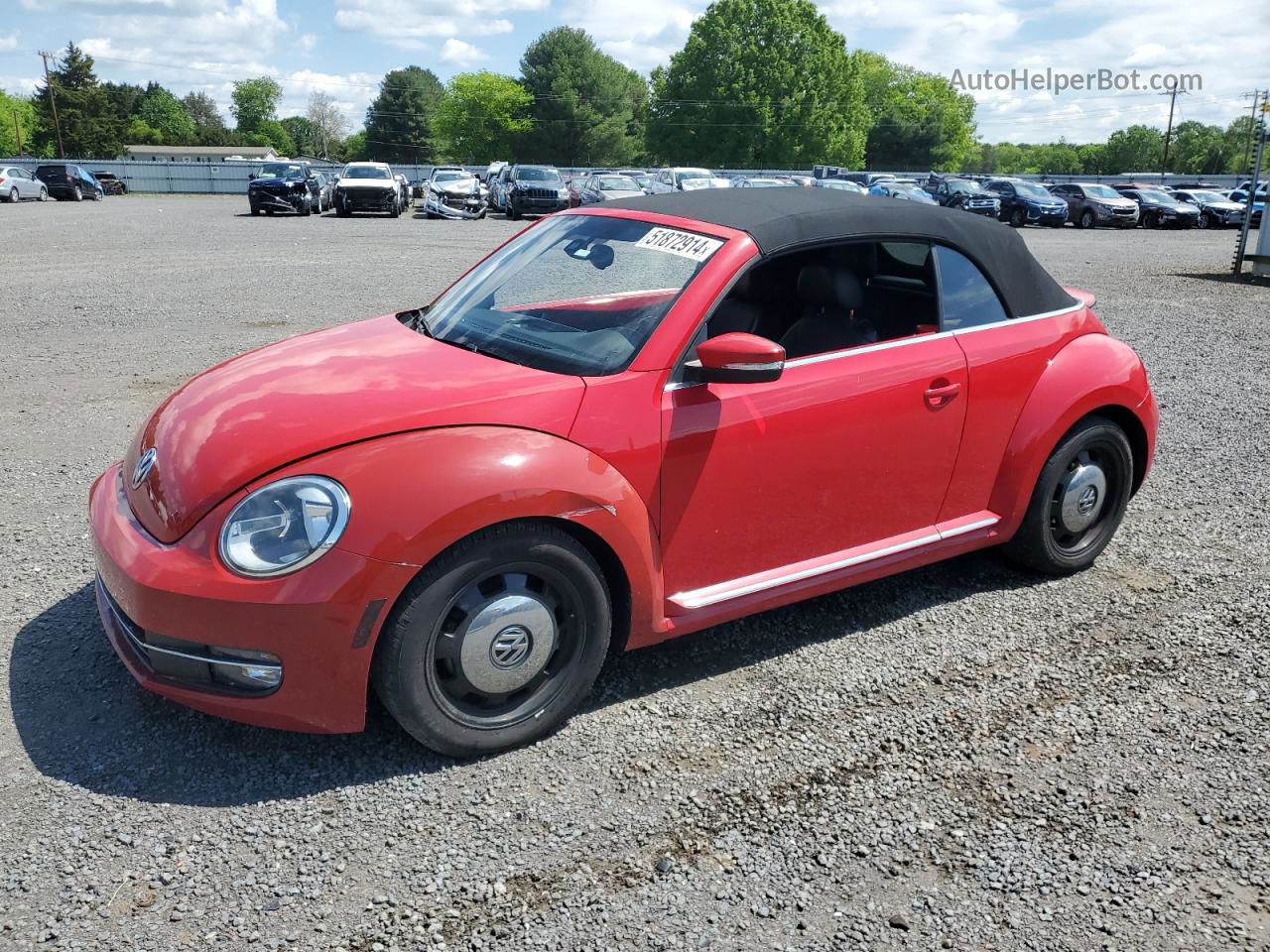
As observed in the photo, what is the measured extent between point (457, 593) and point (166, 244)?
1991 centimetres

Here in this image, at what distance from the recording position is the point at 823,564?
3.72 meters

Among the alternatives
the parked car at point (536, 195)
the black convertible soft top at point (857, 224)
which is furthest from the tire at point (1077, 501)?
the parked car at point (536, 195)

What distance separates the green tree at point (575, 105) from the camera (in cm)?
9869

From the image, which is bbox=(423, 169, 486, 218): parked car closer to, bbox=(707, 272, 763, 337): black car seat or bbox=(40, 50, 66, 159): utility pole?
bbox=(707, 272, 763, 337): black car seat

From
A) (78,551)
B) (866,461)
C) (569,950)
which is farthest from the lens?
(78,551)

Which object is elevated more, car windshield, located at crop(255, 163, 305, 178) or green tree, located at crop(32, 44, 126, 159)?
green tree, located at crop(32, 44, 126, 159)

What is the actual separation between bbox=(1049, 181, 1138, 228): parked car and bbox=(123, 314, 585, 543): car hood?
37163 mm

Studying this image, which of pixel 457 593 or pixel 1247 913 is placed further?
pixel 457 593

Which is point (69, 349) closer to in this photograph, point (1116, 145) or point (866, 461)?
point (866, 461)

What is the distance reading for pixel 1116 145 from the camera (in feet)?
420

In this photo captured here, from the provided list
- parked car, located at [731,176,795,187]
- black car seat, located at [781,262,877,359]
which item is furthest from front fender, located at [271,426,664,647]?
parked car, located at [731,176,795,187]

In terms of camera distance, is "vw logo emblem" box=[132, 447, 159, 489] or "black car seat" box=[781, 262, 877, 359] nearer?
"vw logo emblem" box=[132, 447, 159, 489]

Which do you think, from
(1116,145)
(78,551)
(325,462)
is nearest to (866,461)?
(325,462)

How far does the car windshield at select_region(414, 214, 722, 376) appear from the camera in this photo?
342 cm
